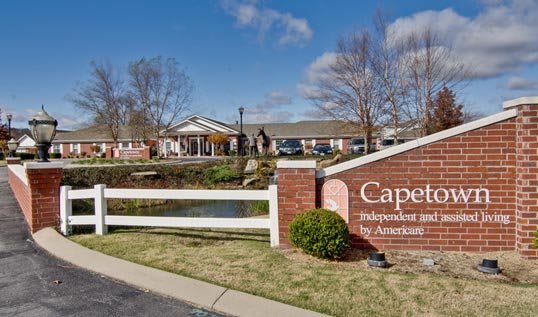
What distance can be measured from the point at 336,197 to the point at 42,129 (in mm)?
5628

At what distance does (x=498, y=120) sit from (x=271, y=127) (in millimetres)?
53536

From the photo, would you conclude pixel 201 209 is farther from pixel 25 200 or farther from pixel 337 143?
pixel 337 143

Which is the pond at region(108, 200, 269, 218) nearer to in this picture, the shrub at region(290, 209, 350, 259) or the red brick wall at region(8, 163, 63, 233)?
the red brick wall at region(8, 163, 63, 233)

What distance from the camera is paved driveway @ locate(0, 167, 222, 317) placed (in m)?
3.87

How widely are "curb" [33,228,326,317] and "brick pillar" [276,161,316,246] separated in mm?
1932

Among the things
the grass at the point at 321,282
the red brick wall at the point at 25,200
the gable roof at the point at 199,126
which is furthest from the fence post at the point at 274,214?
the gable roof at the point at 199,126

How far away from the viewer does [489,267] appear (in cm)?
492

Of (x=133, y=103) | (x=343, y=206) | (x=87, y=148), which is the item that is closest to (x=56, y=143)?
(x=87, y=148)

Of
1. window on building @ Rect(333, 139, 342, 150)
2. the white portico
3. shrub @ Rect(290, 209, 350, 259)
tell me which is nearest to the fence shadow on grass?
shrub @ Rect(290, 209, 350, 259)

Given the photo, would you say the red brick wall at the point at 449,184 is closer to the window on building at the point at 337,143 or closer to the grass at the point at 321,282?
the grass at the point at 321,282

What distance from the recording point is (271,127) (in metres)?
59.0

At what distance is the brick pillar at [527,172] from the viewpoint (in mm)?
5418

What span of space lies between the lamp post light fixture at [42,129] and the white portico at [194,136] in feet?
141

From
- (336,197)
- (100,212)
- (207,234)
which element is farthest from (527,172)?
(100,212)
